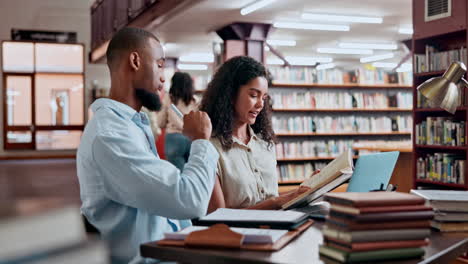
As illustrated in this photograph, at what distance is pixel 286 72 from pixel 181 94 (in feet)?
10.6

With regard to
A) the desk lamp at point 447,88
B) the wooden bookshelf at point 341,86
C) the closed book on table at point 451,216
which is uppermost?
the wooden bookshelf at point 341,86

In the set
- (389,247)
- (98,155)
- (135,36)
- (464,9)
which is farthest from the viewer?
(464,9)

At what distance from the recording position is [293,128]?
7.68 metres

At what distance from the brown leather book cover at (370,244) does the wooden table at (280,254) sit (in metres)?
0.04

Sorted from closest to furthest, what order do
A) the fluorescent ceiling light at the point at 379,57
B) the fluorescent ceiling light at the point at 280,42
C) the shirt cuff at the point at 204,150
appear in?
the shirt cuff at the point at 204,150 < the fluorescent ceiling light at the point at 280,42 < the fluorescent ceiling light at the point at 379,57

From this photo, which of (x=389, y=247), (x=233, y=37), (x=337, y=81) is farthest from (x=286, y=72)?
(x=389, y=247)

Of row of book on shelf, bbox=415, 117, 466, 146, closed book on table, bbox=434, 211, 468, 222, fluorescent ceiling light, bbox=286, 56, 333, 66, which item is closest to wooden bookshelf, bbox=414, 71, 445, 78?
row of book on shelf, bbox=415, 117, 466, 146

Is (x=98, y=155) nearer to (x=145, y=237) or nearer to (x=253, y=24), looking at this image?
(x=145, y=237)

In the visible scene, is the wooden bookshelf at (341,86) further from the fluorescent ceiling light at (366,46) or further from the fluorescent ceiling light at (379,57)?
the fluorescent ceiling light at (379,57)

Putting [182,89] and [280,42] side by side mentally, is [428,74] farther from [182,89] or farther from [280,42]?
[280,42]

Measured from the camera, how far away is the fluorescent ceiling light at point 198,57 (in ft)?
40.0

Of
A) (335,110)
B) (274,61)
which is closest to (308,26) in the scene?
(335,110)

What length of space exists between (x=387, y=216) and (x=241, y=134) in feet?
4.34

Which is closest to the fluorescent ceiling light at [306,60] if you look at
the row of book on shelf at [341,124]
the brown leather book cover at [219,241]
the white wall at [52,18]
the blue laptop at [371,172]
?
the row of book on shelf at [341,124]
